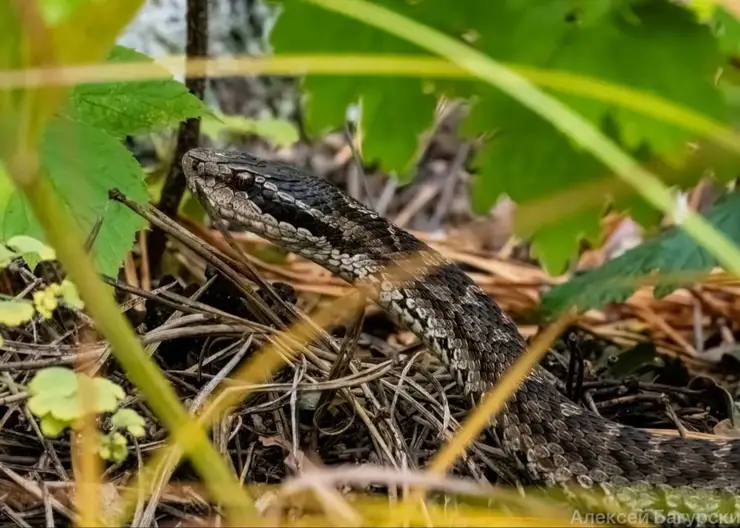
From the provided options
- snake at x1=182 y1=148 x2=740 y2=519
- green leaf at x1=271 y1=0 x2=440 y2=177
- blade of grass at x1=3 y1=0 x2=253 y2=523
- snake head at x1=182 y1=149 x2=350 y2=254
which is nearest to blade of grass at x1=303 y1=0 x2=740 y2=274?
blade of grass at x1=3 y1=0 x2=253 y2=523

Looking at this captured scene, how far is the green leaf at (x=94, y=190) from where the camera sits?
2.09 meters

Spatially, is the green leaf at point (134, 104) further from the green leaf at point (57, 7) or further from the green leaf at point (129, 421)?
the green leaf at point (129, 421)

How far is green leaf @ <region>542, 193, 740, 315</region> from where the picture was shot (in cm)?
255

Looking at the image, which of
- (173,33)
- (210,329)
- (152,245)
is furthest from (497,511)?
(173,33)

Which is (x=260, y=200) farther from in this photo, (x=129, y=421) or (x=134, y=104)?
(x=129, y=421)

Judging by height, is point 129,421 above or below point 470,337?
above

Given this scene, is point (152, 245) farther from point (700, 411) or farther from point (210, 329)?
point (700, 411)

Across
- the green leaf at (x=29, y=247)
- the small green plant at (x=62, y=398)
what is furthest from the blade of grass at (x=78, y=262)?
the green leaf at (x=29, y=247)

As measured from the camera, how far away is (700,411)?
3031 mm

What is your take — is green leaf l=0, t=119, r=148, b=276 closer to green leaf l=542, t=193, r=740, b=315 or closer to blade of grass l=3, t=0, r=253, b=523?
blade of grass l=3, t=0, r=253, b=523

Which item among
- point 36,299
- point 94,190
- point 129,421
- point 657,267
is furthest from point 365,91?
point 129,421

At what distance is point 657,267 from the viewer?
267 cm

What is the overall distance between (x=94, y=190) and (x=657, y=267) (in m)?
1.79

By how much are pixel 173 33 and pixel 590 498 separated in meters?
4.35
